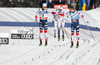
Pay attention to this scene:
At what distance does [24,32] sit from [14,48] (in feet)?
10.8

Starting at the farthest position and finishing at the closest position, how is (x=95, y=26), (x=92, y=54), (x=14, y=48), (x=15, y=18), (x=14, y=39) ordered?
(x=15, y=18) < (x=95, y=26) < (x=14, y=39) < (x=14, y=48) < (x=92, y=54)

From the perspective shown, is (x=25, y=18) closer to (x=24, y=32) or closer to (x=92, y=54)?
(x=24, y=32)

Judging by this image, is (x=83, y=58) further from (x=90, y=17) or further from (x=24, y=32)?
(x=90, y=17)

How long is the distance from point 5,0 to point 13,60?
44206 millimetres

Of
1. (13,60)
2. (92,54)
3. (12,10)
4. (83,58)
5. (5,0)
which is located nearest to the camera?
(13,60)

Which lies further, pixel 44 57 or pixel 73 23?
pixel 73 23

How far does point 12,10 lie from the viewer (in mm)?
39812

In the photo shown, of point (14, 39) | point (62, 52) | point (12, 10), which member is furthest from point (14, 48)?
point (12, 10)

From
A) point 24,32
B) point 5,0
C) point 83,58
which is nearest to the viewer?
point 83,58

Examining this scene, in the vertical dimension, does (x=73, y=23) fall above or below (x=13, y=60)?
above

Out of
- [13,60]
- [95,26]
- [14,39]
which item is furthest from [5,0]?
[13,60]

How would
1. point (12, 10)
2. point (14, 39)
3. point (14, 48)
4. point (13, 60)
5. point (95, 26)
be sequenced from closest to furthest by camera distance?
point (13, 60) < point (14, 48) < point (14, 39) < point (95, 26) < point (12, 10)

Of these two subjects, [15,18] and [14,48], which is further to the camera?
[15,18]

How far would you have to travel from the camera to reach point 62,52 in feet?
39.2
